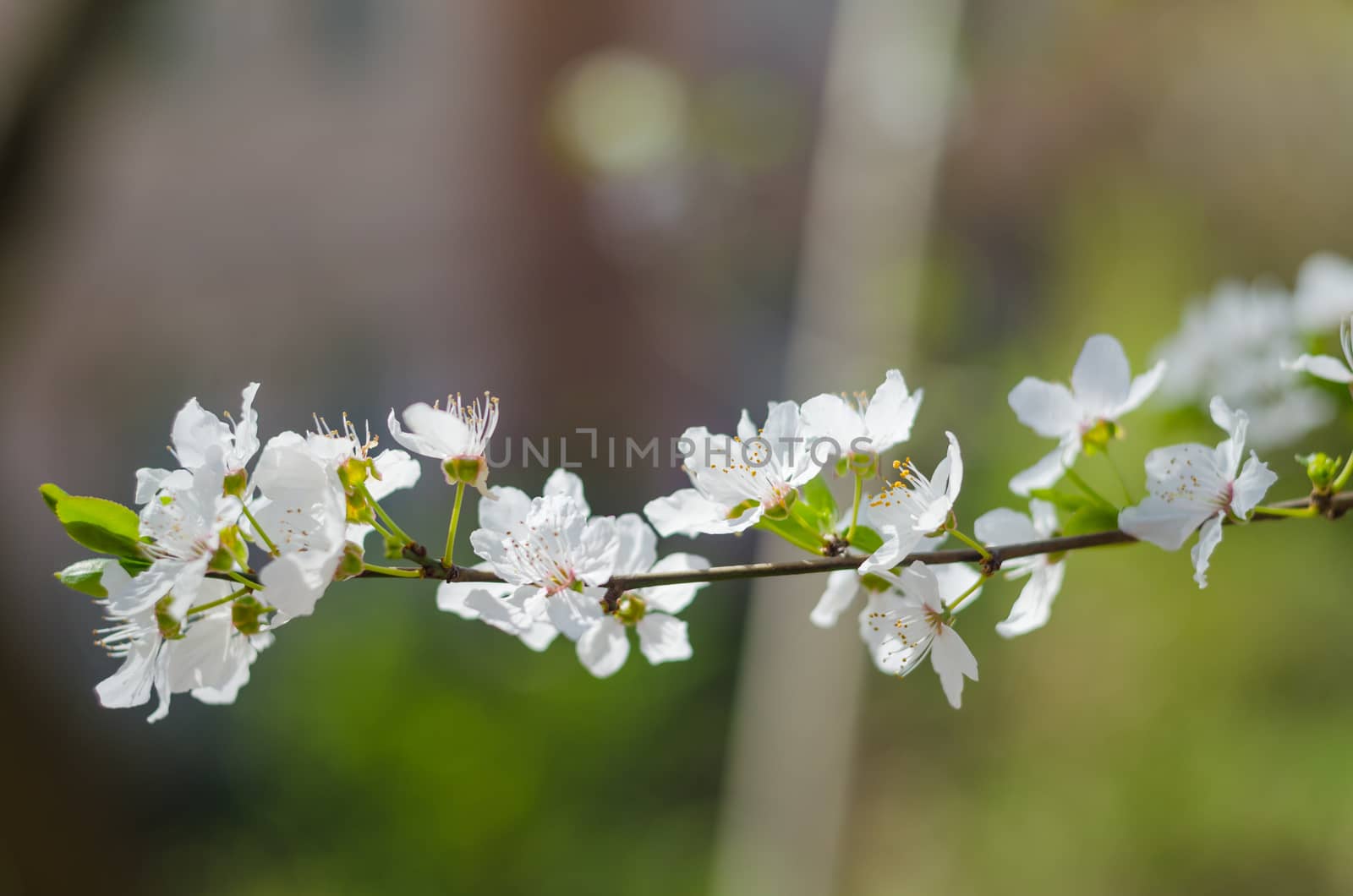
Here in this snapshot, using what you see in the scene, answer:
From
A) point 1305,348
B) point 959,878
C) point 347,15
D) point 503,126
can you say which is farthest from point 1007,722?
point 347,15

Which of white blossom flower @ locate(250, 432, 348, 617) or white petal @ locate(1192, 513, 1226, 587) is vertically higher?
white petal @ locate(1192, 513, 1226, 587)

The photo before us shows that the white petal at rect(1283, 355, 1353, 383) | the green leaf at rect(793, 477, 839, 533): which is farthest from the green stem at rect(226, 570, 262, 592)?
the white petal at rect(1283, 355, 1353, 383)

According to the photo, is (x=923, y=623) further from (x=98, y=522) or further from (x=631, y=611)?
(x=98, y=522)

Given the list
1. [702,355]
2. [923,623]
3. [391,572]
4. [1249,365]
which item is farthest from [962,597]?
[702,355]

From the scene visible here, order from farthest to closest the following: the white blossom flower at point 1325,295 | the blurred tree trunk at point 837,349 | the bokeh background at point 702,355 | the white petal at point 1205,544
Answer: the blurred tree trunk at point 837,349 → the bokeh background at point 702,355 → the white blossom flower at point 1325,295 → the white petal at point 1205,544

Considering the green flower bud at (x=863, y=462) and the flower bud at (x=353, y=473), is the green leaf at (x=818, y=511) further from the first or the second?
the flower bud at (x=353, y=473)

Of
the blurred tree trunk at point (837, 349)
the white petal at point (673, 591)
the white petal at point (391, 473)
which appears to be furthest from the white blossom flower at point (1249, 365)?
the blurred tree trunk at point (837, 349)

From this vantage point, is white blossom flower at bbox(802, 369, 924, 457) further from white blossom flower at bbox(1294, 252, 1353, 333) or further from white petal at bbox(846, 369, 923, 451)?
white blossom flower at bbox(1294, 252, 1353, 333)
